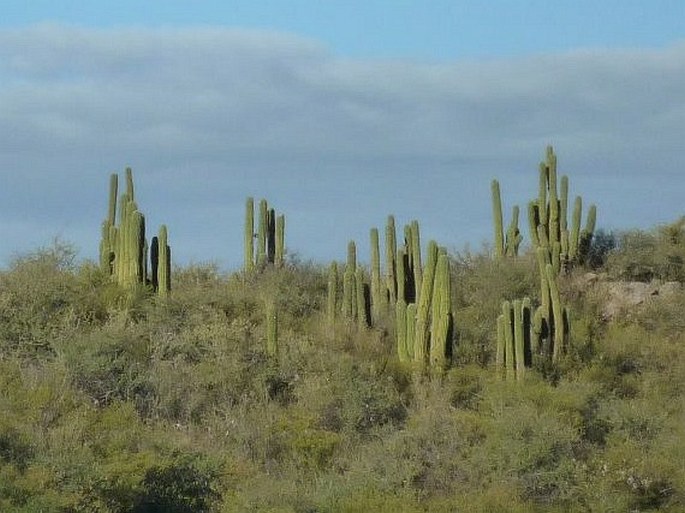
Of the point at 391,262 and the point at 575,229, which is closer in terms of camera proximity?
the point at 391,262

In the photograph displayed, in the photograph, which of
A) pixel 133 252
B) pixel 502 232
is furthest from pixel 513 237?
pixel 133 252

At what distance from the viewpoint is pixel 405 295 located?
956 inches

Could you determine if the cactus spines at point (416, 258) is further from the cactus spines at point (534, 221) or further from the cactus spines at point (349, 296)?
the cactus spines at point (534, 221)

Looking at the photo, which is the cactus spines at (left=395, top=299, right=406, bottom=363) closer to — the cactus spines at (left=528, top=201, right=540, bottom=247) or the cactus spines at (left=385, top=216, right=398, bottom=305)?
the cactus spines at (left=385, top=216, right=398, bottom=305)

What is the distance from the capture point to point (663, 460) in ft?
63.2

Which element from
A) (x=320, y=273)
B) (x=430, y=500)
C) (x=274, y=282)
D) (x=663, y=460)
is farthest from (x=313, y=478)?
(x=320, y=273)

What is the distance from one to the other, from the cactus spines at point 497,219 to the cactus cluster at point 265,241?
12.5ft

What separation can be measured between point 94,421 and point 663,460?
24.3ft

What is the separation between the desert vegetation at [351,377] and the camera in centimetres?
1784

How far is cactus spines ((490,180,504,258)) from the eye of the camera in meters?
27.1

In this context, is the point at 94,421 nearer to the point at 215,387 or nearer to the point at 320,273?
the point at 215,387

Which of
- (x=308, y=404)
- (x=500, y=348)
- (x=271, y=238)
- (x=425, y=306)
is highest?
(x=271, y=238)

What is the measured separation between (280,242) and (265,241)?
27 cm

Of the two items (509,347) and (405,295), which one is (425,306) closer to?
(509,347)
